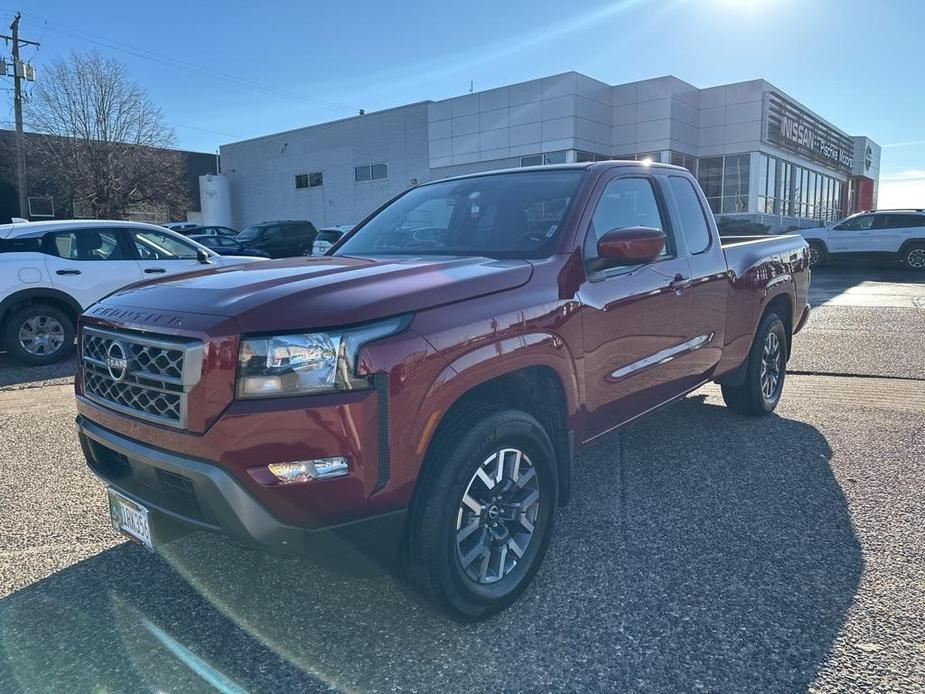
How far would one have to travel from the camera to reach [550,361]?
292 cm

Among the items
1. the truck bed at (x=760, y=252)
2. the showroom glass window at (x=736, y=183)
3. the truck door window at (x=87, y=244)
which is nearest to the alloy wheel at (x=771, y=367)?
the truck bed at (x=760, y=252)

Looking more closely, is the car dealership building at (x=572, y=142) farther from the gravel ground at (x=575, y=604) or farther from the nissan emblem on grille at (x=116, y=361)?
the nissan emblem on grille at (x=116, y=361)

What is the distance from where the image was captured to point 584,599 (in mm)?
2887

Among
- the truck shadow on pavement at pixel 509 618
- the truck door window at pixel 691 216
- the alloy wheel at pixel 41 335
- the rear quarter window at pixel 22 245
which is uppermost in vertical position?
the truck door window at pixel 691 216

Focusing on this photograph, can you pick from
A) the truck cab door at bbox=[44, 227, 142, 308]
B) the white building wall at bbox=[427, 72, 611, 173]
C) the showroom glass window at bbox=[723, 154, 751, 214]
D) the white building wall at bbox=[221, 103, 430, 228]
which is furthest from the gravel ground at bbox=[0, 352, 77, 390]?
the showroom glass window at bbox=[723, 154, 751, 214]

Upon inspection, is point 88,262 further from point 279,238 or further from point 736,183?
point 736,183

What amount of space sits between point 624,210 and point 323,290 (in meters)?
2.04

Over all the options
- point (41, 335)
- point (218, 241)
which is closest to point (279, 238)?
point (218, 241)

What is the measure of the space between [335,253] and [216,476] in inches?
82.3

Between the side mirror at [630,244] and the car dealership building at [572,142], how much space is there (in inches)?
894

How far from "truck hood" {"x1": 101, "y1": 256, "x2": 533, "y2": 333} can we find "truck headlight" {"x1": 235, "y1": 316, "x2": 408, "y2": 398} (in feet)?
0.18

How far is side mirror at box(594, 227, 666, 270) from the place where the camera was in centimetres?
310

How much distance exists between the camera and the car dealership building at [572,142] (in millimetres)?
25984

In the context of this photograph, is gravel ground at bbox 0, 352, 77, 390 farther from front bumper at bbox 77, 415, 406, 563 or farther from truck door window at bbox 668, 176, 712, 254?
truck door window at bbox 668, 176, 712, 254
